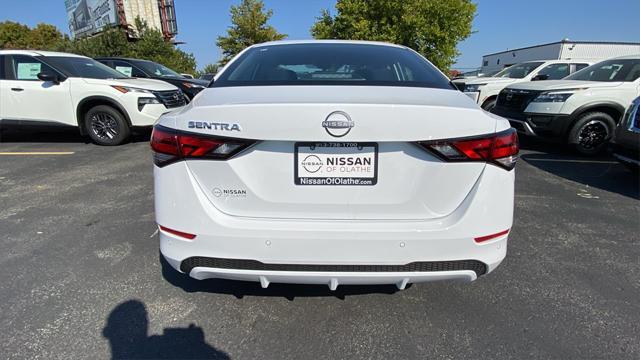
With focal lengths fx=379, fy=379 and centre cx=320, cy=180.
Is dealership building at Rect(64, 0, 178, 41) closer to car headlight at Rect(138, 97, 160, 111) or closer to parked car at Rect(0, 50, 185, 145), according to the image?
parked car at Rect(0, 50, 185, 145)

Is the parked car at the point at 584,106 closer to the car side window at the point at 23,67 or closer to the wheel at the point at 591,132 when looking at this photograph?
the wheel at the point at 591,132

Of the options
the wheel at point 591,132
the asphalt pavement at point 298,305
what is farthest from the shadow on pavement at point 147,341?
the wheel at point 591,132

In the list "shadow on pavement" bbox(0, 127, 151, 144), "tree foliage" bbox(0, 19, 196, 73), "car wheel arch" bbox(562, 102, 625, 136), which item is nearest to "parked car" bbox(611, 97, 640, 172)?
"car wheel arch" bbox(562, 102, 625, 136)

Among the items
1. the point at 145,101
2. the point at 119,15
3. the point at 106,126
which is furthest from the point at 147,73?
the point at 119,15

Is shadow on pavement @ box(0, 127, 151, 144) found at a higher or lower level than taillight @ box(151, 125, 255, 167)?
lower

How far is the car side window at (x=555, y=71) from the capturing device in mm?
9805

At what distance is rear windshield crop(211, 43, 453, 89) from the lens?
2.42 m

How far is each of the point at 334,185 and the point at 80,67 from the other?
7.26 meters

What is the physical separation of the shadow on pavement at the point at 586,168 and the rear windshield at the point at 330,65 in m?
3.73

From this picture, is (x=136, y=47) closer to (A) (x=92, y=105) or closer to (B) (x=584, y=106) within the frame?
(A) (x=92, y=105)

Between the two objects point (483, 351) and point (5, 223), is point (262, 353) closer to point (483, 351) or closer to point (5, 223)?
point (483, 351)

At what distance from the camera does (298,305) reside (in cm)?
233

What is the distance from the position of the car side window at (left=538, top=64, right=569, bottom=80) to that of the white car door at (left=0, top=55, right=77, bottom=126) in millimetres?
10760

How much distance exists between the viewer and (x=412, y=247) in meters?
1.76
